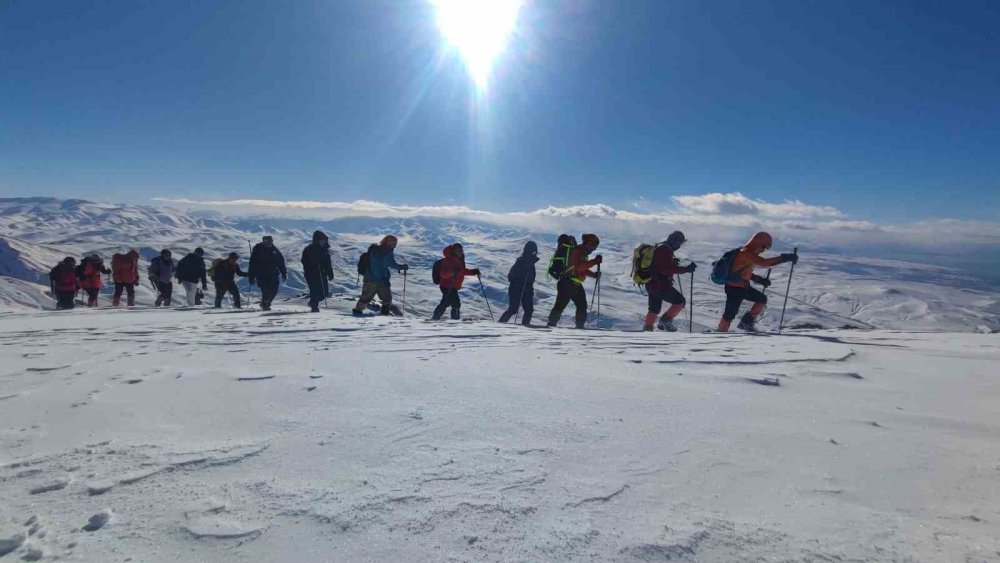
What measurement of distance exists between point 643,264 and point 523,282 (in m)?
2.81

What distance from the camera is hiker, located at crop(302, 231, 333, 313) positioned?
12242 mm

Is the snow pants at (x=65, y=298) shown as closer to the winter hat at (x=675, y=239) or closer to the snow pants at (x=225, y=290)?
the snow pants at (x=225, y=290)

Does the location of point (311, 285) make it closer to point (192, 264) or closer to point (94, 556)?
point (192, 264)

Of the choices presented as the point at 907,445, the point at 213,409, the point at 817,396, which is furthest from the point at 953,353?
the point at 213,409

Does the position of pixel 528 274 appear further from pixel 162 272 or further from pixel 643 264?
pixel 162 272

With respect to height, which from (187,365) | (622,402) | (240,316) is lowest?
(240,316)

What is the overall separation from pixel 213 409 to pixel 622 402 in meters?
2.84

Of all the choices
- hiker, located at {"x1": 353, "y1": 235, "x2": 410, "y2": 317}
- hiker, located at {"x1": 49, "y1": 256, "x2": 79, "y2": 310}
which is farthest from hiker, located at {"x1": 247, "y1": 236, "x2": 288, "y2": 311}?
hiker, located at {"x1": 49, "y1": 256, "x2": 79, "y2": 310}

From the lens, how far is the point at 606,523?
1885 mm

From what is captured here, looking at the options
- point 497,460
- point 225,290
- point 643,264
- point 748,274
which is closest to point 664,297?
point 643,264

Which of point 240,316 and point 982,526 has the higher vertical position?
point 982,526

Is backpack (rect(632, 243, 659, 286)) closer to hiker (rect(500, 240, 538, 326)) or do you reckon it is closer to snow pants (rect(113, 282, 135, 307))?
hiker (rect(500, 240, 538, 326))

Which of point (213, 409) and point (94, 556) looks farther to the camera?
point (213, 409)

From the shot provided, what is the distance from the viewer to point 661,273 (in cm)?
979
